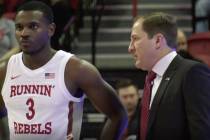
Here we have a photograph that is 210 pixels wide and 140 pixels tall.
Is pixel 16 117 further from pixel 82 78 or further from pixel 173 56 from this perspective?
pixel 173 56

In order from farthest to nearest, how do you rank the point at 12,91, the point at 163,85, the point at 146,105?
the point at 12,91, the point at 146,105, the point at 163,85

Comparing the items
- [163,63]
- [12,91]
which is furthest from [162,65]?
[12,91]

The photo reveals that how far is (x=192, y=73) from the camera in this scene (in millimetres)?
3131

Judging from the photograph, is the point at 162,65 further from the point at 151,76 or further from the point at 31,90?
the point at 31,90

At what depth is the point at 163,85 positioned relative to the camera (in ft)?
10.7

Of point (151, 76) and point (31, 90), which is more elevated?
point (151, 76)

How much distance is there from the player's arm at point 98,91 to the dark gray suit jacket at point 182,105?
68 cm

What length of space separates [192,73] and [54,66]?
44.4 inches

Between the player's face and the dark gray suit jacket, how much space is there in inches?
38.2

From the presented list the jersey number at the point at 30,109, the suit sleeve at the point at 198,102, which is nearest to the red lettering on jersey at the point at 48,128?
the jersey number at the point at 30,109

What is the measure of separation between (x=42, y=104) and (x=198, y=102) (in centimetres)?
115

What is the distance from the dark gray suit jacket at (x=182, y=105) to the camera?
10.1 feet

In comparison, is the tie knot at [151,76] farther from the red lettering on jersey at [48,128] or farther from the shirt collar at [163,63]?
the red lettering on jersey at [48,128]

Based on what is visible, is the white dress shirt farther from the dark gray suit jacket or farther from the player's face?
the player's face
